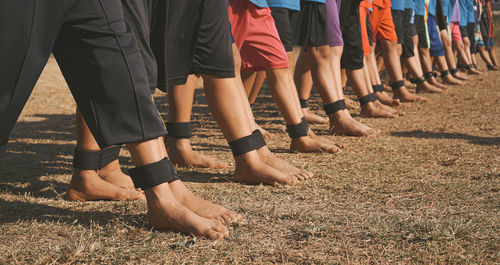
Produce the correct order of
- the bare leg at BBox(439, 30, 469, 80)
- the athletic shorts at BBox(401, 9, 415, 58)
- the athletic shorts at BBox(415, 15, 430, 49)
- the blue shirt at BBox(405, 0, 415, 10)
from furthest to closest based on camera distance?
1. the bare leg at BBox(439, 30, 469, 80)
2. the athletic shorts at BBox(415, 15, 430, 49)
3. the athletic shorts at BBox(401, 9, 415, 58)
4. the blue shirt at BBox(405, 0, 415, 10)

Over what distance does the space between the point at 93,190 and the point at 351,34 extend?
3.27 m

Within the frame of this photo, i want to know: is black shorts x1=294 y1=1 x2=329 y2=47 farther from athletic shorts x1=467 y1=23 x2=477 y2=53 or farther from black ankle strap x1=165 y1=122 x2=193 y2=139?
athletic shorts x1=467 y1=23 x2=477 y2=53

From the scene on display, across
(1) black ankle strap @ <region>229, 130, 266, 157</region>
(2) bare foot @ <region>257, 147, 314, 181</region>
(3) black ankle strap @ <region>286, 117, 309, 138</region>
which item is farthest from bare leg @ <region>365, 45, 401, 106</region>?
(1) black ankle strap @ <region>229, 130, 266, 157</region>

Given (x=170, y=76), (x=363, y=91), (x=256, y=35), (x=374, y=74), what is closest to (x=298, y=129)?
(x=256, y=35)

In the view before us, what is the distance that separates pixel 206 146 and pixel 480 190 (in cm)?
220

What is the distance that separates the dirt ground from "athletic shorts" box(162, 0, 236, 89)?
630 millimetres

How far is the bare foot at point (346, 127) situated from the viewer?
4.45 metres

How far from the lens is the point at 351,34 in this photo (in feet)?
17.1

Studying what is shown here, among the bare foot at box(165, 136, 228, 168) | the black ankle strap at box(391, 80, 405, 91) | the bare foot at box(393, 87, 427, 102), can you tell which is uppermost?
the bare foot at box(165, 136, 228, 168)

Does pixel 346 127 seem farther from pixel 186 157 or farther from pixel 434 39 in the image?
pixel 434 39

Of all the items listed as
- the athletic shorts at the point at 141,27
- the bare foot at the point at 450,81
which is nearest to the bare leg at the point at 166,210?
the athletic shorts at the point at 141,27

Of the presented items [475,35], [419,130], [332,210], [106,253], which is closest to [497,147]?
[419,130]

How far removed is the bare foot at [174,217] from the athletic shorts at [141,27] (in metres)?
0.50

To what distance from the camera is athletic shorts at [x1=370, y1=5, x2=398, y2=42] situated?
6684 millimetres
